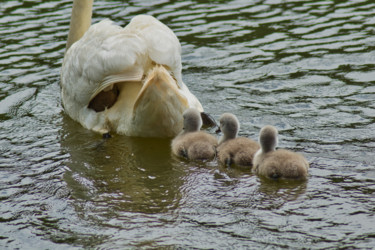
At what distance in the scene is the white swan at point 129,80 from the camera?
7836 mm

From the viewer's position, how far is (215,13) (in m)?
13.4

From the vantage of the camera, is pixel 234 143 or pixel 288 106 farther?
pixel 288 106

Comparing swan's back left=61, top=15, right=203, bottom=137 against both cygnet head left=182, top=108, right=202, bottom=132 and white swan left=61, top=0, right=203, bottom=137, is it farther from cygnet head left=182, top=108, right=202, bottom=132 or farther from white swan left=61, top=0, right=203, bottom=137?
cygnet head left=182, top=108, right=202, bottom=132

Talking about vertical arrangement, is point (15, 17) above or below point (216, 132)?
above

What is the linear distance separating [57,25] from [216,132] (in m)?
5.72

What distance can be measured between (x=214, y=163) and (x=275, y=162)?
0.89 meters

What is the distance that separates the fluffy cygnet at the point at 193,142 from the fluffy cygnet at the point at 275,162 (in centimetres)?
71

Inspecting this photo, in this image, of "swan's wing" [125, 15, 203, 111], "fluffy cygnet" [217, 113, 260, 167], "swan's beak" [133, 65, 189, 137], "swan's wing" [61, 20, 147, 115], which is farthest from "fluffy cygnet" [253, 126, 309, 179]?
"swan's wing" [61, 20, 147, 115]

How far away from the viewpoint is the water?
19.0ft

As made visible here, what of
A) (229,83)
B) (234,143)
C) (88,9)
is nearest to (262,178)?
(234,143)

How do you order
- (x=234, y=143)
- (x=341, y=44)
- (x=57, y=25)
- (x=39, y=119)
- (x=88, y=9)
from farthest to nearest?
1. (x=57, y=25)
2. (x=341, y=44)
3. (x=88, y=9)
4. (x=39, y=119)
5. (x=234, y=143)

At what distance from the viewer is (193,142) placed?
7.64 metres

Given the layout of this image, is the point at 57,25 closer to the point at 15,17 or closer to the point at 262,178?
the point at 15,17

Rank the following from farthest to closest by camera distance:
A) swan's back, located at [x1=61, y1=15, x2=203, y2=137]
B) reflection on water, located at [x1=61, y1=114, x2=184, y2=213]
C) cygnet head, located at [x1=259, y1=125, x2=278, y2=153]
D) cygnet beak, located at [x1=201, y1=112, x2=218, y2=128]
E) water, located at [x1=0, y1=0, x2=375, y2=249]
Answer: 1. cygnet beak, located at [x1=201, y1=112, x2=218, y2=128]
2. swan's back, located at [x1=61, y1=15, x2=203, y2=137]
3. cygnet head, located at [x1=259, y1=125, x2=278, y2=153]
4. reflection on water, located at [x1=61, y1=114, x2=184, y2=213]
5. water, located at [x1=0, y1=0, x2=375, y2=249]
